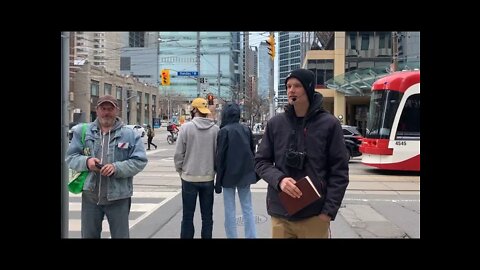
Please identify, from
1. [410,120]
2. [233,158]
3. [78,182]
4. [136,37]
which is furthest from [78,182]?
[410,120]

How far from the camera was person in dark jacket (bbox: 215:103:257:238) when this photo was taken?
469 cm

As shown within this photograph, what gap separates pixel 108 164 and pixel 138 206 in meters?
4.73

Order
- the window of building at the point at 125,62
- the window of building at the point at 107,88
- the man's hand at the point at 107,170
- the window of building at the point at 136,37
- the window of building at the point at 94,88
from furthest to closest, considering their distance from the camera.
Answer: the window of building at the point at 107,88, the window of building at the point at 94,88, the window of building at the point at 125,62, the window of building at the point at 136,37, the man's hand at the point at 107,170

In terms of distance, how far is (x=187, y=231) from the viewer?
4.54 m

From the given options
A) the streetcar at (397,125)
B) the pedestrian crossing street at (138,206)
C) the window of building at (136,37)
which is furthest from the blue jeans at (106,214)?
the streetcar at (397,125)

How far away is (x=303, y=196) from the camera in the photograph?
8.72 ft

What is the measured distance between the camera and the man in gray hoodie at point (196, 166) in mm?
4547

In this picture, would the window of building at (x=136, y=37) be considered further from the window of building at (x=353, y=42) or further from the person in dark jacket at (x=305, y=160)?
the window of building at (x=353, y=42)

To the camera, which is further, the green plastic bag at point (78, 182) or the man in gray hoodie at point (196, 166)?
the man in gray hoodie at point (196, 166)

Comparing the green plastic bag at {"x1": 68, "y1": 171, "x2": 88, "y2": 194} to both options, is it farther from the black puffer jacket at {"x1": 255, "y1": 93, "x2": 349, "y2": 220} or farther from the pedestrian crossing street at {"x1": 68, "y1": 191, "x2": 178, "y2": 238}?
the pedestrian crossing street at {"x1": 68, "y1": 191, "x2": 178, "y2": 238}

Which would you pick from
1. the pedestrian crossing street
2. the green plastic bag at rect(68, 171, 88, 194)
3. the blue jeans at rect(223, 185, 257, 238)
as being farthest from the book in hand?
the pedestrian crossing street

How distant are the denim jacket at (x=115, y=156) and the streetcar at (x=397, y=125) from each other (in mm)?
10211
